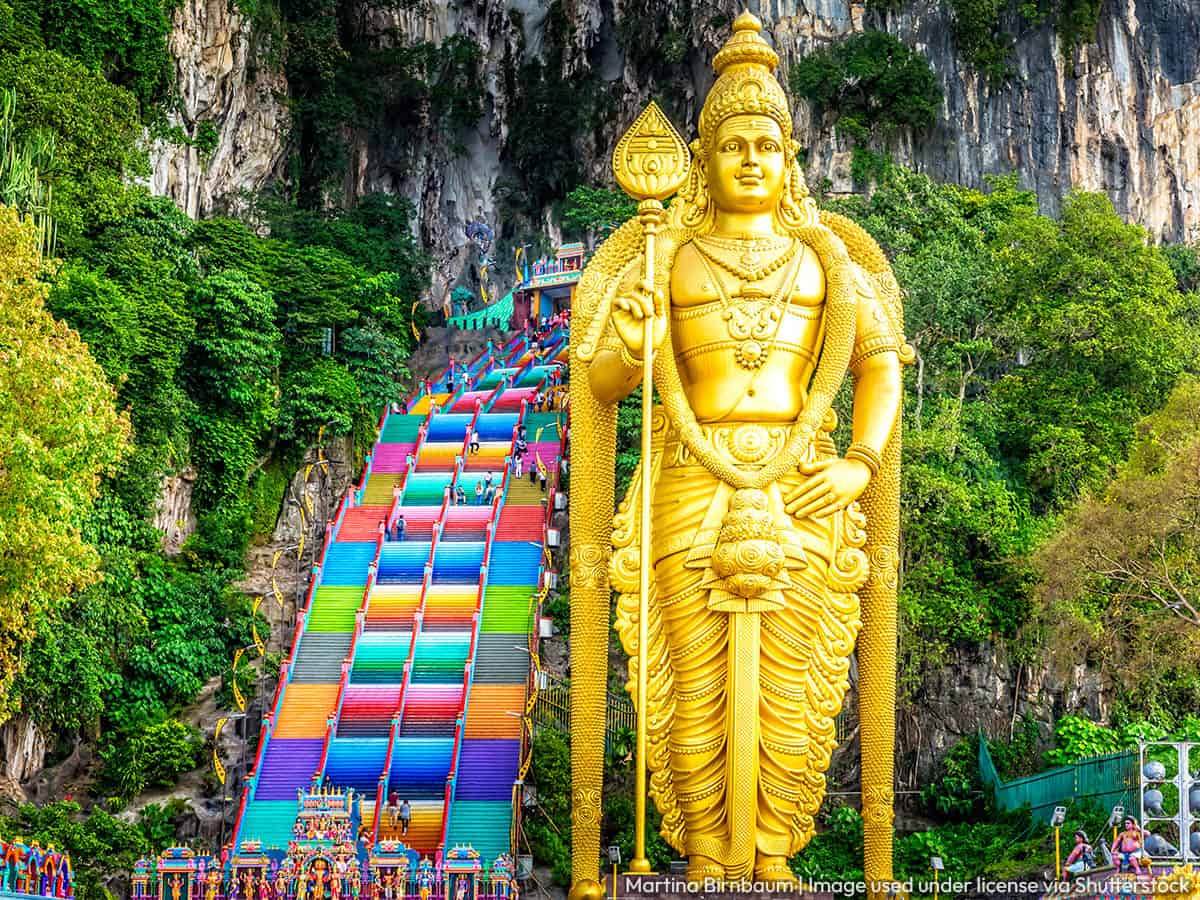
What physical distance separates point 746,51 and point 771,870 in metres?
4.59

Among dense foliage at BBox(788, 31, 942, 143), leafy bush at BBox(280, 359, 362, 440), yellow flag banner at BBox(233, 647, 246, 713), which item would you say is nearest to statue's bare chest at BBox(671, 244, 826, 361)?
yellow flag banner at BBox(233, 647, 246, 713)

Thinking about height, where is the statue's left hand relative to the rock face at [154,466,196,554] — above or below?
below

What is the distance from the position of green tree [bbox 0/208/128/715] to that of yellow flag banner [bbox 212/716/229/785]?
245cm

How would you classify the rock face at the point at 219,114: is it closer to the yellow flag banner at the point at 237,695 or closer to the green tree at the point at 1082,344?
the yellow flag banner at the point at 237,695

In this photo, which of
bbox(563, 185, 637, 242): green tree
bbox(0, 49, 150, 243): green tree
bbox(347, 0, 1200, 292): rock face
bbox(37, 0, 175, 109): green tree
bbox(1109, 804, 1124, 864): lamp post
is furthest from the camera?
bbox(347, 0, 1200, 292): rock face

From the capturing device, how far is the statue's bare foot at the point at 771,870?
9820mm

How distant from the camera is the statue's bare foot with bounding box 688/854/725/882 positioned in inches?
384

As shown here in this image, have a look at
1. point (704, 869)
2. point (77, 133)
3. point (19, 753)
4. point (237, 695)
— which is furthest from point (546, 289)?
point (704, 869)

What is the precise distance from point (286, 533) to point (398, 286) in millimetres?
6713

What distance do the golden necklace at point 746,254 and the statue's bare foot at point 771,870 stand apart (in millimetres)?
3167

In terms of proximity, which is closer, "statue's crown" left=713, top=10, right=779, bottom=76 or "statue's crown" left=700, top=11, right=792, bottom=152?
"statue's crown" left=700, top=11, right=792, bottom=152

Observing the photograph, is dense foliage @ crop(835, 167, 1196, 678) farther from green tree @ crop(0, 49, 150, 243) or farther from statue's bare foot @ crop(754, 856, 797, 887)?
green tree @ crop(0, 49, 150, 243)

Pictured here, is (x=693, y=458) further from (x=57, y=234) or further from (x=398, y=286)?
(x=398, y=286)

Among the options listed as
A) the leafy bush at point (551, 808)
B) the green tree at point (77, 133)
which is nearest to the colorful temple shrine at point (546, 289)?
the green tree at point (77, 133)
